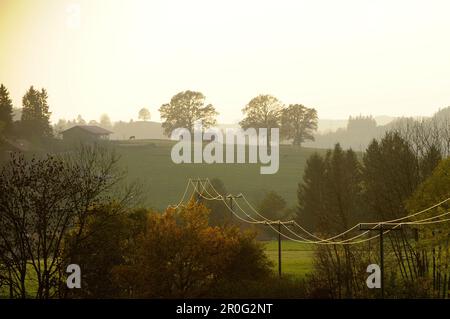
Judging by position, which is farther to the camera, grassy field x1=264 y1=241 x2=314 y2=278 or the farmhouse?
the farmhouse

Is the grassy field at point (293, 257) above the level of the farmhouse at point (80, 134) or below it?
below

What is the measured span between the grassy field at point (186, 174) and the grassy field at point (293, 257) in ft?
84.1

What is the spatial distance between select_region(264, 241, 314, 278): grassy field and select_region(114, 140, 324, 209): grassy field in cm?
2565

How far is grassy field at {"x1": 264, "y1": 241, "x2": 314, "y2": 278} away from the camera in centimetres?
5358

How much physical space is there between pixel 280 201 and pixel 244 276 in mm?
40595

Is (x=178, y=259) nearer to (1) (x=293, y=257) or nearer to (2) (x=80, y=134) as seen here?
(1) (x=293, y=257)

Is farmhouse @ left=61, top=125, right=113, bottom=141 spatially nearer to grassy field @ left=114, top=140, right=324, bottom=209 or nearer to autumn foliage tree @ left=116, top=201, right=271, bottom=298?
grassy field @ left=114, top=140, right=324, bottom=209

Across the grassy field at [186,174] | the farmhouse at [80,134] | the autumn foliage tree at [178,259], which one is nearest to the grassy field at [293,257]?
the autumn foliage tree at [178,259]

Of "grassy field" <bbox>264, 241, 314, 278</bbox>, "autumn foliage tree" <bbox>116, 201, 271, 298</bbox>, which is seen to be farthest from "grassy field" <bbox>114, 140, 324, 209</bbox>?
"autumn foliage tree" <bbox>116, 201, 271, 298</bbox>

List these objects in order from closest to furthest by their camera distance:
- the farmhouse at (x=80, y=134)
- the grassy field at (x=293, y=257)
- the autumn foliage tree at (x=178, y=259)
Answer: the autumn foliage tree at (x=178, y=259) < the grassy field at (x=293, y=257) < the farmhouse at (x=80, y=134)

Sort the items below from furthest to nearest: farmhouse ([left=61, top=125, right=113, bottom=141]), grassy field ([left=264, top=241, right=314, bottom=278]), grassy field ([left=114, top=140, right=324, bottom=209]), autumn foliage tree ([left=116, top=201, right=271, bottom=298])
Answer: farmhouse ([left=61, top=125, right=113, bottom=141]) → grassy field ([left=114, top=140, right=324, bottom=209]) → grassy field ([left=264, top=241, right=314, bottom=278]) → autumn foliage tree ([left=116, top=201, right=271, bottom=298])

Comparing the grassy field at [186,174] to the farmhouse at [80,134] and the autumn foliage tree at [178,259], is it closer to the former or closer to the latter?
Answer: the farmhouse at [80,134]

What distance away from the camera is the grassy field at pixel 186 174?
325ft
